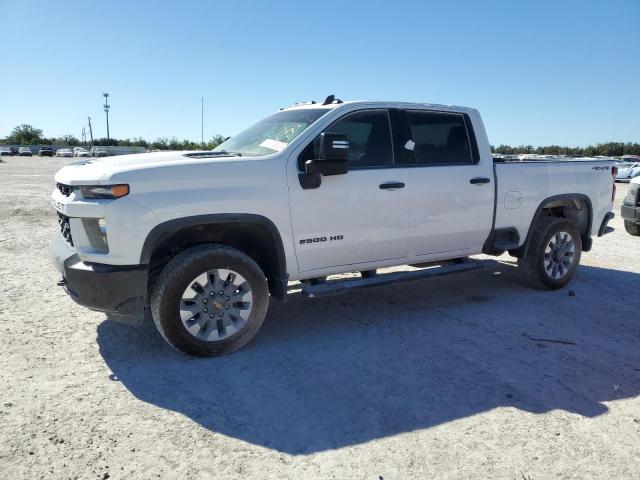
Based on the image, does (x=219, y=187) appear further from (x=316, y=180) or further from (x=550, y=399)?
(x=550, y=399)

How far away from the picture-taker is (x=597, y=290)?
242 inches

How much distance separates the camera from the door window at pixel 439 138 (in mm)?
5031

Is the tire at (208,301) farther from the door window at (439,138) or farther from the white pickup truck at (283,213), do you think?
the door window at (439,138)

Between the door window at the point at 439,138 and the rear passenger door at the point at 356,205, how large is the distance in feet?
1.08

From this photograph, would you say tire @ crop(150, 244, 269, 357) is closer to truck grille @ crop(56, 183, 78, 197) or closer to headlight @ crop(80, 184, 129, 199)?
headlight @ crop(80, 184, 129, 199)

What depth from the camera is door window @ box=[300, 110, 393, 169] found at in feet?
15.1

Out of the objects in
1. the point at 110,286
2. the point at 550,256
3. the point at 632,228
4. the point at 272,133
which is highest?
the point at 272,133

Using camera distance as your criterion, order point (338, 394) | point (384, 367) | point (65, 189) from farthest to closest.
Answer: point (65, 189), point (384, 367), point (338, 394)

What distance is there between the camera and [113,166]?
12.3 feet

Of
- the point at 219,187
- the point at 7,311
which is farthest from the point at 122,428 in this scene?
the point at 7,311

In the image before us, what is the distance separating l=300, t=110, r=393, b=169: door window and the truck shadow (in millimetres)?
1553

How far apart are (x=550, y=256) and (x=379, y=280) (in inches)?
99.1

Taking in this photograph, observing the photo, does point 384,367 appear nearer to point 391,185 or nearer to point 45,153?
point 391,185

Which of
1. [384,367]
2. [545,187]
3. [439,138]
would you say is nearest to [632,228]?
[545,187]
